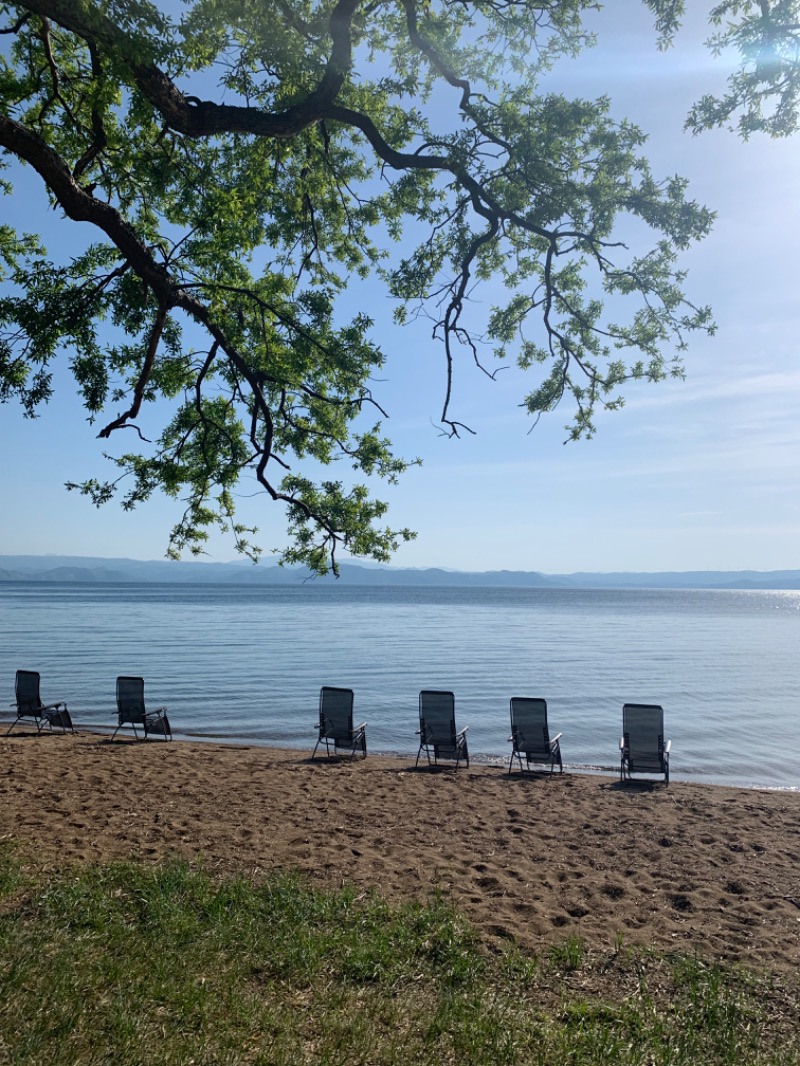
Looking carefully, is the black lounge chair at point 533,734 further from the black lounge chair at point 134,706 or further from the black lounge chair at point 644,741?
the black lounge chair at point 134,706

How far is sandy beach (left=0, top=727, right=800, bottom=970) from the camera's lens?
5.36 metres

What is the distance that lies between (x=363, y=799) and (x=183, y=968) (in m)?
5.36

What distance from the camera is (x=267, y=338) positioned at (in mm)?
8250

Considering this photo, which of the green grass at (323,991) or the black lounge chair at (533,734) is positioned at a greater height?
the green grass at (323,991)

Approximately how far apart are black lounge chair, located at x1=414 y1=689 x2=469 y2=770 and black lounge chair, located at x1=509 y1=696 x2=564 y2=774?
2.96 feet

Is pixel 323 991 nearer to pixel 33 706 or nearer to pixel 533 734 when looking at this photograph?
pixel 533 734

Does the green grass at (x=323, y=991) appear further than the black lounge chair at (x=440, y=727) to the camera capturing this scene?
No

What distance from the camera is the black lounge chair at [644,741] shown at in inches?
433

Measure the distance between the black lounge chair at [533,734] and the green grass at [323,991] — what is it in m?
6.80

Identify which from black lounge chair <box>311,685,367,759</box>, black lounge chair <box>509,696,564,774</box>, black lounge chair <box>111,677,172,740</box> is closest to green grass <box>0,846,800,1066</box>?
black lounge chair <box>509,696,564,774</box>

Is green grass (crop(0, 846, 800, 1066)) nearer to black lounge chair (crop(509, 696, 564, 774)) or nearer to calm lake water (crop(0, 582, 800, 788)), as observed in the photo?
black lounge chair (crop(509, 696, 564, 774))

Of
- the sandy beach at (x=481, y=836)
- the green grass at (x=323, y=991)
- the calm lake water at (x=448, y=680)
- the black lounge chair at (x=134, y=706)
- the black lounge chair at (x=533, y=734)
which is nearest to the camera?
the green grass at (x=323, y=991)

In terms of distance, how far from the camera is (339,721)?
40.8 ft

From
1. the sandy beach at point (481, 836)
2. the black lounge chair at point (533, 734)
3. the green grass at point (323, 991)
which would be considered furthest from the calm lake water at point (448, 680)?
the green grass at point (323, 991)
